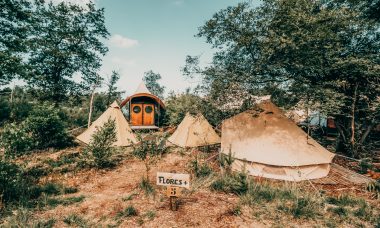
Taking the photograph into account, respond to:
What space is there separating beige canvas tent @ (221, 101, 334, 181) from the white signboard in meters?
4.32

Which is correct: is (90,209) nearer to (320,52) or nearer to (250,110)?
(250,110)

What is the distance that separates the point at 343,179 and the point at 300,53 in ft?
19.4

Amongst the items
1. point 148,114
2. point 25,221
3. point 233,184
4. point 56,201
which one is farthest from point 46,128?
point 148,114

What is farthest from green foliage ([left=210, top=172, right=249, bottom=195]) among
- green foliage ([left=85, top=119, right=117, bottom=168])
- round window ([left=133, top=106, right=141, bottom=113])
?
round window ([left=133, top=106, right=141, bottom=113])

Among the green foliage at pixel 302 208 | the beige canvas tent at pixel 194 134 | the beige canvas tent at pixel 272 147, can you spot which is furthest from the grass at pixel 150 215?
the beige canvas tent at pixel 194 134

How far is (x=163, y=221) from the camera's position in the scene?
5836 mm

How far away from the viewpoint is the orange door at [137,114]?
26.1 m

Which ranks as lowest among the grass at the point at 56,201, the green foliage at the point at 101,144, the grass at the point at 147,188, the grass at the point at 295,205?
the grass at the point at 295,205

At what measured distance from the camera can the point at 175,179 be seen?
5996mm

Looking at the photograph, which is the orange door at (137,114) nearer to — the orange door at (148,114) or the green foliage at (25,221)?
A: the orange door at (148,114)

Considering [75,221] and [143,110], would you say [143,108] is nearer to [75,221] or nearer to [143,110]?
[143,110]

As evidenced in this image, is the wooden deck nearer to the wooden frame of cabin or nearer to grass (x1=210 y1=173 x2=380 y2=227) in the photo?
grass (x1=210 y1=173 x2=380 y2=227)

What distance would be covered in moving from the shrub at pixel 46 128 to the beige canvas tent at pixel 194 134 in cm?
756

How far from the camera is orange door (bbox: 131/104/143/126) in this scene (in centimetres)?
2608
